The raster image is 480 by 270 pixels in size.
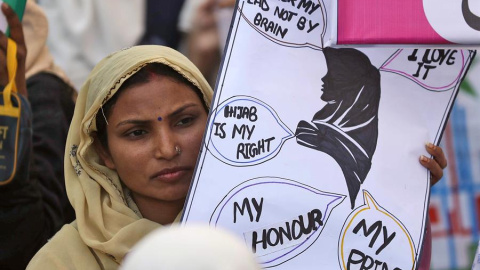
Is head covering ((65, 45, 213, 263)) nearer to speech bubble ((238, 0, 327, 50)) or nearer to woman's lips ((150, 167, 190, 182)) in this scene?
woman's lips ((150, 167, 190, 182))

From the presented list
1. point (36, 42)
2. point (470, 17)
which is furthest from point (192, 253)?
point (36, 42)

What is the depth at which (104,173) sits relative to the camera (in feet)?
10.7

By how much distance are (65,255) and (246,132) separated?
27.6 inches

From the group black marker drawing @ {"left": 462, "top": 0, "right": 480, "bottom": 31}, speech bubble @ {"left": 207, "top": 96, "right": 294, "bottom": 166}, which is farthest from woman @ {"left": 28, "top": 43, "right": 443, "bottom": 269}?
black marker drawing @ {"left": 462, "top": 0, "right": 480, "bottom": 31}

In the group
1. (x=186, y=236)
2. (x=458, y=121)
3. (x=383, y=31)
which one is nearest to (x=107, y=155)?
(x=383, y=31)

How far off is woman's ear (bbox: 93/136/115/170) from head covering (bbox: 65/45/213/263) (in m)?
0.01

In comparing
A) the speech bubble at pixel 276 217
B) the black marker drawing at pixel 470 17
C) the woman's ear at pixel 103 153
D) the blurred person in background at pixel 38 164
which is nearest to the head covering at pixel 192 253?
the speech bubble at pixel 276 217

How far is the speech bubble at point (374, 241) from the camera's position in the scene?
113 inches

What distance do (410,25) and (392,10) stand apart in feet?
0.23

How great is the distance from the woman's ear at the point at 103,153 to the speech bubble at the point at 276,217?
526 mm

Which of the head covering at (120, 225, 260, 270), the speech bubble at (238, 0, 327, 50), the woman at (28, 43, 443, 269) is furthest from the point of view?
the woman at (28, 43, 443, 269)

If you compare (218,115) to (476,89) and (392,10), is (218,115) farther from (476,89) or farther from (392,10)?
(476,89)

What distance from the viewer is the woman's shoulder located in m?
3.13

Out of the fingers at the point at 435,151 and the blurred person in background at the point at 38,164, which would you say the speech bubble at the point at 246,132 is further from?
the blurred person in background at the point at 38,164
